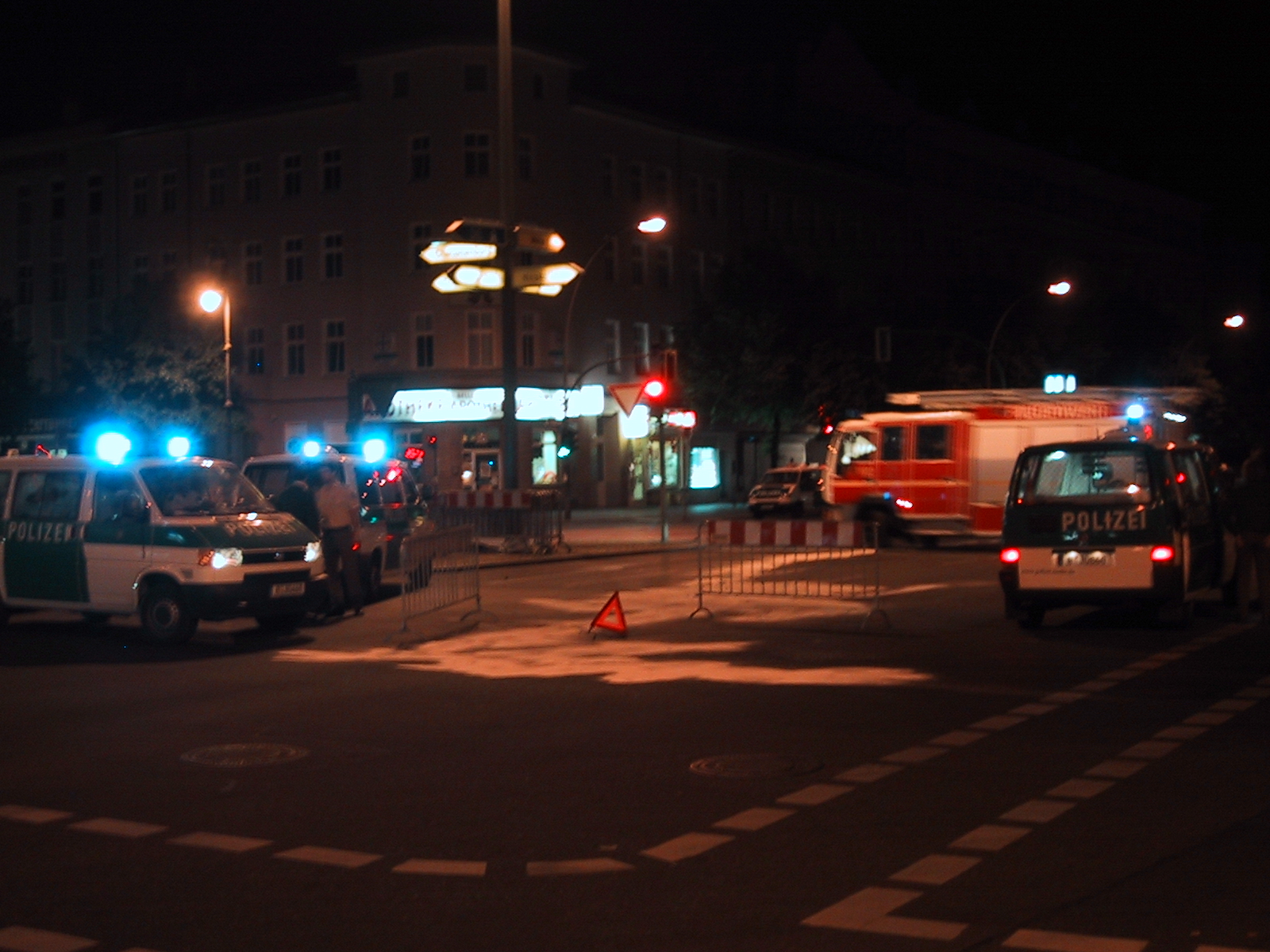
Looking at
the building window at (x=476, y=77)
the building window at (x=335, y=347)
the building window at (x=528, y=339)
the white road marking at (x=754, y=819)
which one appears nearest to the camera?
the white road marking at (x=754, y=819)

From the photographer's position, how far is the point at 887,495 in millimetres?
30875

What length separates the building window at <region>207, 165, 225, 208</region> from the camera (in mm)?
60219

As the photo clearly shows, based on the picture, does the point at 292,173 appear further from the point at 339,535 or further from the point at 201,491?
the point at 201,491

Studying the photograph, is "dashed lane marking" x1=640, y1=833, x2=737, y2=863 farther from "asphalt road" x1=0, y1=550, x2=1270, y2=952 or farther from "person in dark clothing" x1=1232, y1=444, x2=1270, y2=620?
"person in dark clothing" x1=1232, y1=444, x2=1270, y2=620

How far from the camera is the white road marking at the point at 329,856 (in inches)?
288

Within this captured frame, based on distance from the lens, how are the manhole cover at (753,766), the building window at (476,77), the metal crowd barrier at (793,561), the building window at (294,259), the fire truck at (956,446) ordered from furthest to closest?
1. the building window at (294,259)
2. the building window at (476,77)
3. the fire truck at (956,446)
4. the metal crowd barrier at (793,561)
5. the manhole cover at (753,766)

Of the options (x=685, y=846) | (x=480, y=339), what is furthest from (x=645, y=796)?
(x=480, y=339)

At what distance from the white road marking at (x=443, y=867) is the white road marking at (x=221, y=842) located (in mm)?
844

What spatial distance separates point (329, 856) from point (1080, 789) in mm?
3983

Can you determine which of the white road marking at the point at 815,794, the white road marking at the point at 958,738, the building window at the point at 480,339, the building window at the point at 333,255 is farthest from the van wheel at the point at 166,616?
the building window at the point at 333,255

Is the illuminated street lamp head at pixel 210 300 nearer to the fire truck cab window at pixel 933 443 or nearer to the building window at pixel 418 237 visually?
the fire truck cab window at pixel 933 443

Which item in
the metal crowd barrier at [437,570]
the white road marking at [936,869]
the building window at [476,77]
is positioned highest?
the building window at [476,77]

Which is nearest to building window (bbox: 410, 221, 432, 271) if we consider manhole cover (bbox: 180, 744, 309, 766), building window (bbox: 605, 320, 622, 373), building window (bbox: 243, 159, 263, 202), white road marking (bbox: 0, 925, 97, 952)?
building window (bbox: 605, 320, 622, 373)

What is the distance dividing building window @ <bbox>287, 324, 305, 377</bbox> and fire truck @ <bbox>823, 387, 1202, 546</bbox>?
102ft
